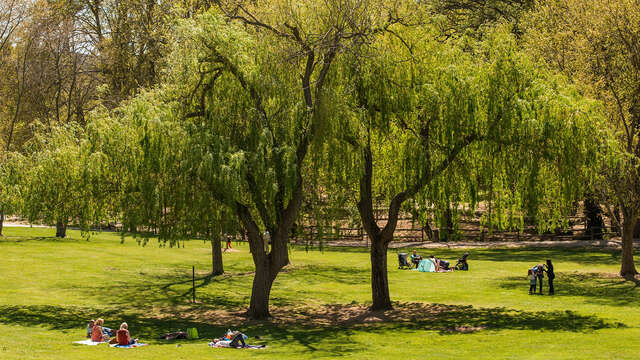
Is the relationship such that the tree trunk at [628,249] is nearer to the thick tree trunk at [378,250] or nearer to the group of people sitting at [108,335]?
the thick tree trunk at [378,250]

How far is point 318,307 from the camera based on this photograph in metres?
28.9

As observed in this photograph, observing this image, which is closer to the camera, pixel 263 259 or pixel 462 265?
pixel 263 259

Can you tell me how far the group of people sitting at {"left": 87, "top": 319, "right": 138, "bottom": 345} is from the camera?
19.7 m

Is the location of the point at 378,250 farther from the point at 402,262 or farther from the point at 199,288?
the point at 402,262

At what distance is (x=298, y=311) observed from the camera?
2803 cm

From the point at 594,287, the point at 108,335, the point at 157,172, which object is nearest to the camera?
the point at 108,335

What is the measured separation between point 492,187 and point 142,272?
20369 mm

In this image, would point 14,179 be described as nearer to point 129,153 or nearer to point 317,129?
point 129,153

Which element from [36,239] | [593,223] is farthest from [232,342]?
[593,223]

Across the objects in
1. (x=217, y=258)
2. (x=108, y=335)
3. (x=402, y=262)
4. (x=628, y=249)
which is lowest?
(x=108, y=335)

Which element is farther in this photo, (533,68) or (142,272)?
(142,272)

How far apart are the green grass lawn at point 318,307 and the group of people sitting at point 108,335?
23.1 inches

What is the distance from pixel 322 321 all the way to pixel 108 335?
797 cm

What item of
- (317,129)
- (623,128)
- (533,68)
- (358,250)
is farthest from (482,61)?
(358,250)
